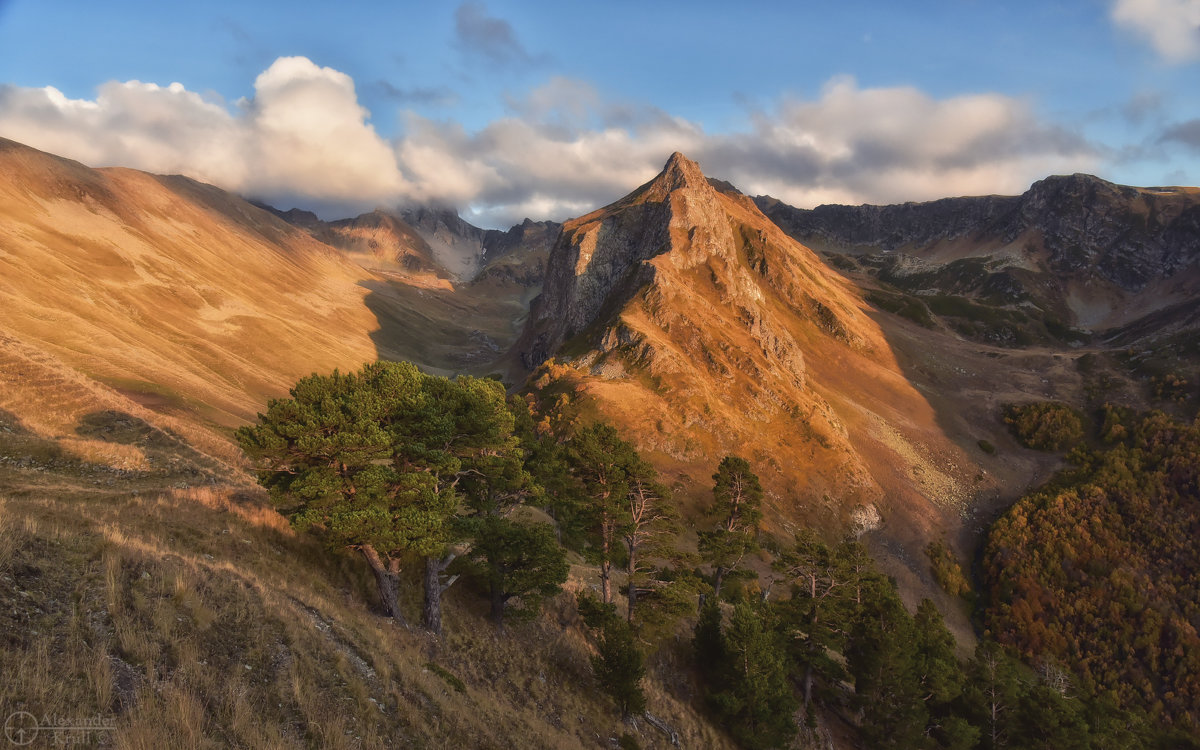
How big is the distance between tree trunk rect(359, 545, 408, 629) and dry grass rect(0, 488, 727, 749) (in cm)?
91

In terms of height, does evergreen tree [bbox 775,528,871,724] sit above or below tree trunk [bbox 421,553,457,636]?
below

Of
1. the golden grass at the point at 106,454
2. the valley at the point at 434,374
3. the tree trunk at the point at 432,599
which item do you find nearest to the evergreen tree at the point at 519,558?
the tree trunk at the point at 432,599

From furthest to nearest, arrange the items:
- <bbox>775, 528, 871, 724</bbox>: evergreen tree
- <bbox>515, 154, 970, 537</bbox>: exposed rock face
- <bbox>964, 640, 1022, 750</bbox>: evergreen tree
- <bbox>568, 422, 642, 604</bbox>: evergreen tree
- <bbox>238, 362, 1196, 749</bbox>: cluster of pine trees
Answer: <bbox>515, 154, 970, 537</bbox>: exposed rock face, <bbox>964, 640, 1022, 750</bbox>: evergreen tree, <bbox>775, 528, 871, 724</bbox>: evergreen tree, <bbox>568, 422, 642, 604</bbox>: evergreen tree, <bbox>238, 362, 1196, 749</bbox>: cluster of pine trees

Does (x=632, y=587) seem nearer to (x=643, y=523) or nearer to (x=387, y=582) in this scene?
(x=643, y=523)

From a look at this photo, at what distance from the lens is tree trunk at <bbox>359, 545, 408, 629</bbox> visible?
22.7 metres

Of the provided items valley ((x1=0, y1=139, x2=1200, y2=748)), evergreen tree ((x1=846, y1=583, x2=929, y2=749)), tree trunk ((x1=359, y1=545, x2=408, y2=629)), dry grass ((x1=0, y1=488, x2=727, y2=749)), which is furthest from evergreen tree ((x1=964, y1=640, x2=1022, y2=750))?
Answer: tree trunk ((x1=359, y1=545, x2=408, y2=629))

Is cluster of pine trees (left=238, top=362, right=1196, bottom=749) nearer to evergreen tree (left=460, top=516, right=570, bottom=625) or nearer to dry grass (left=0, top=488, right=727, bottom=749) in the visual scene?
evergreen tree (left=460, top=516, right=570, bottom=625)

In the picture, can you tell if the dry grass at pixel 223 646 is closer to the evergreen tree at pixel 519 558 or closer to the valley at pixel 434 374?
the valley at pixel 434 374

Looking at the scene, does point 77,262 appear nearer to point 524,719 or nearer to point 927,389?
point 524,719

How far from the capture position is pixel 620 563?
31984mm

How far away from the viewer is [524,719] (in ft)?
67.0

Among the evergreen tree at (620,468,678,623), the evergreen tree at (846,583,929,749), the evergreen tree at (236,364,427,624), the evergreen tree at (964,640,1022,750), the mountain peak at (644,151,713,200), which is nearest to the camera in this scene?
the evergreen tree at (236,364,427,624)

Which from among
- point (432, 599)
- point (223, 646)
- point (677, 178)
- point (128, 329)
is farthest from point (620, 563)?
point (677, 178)

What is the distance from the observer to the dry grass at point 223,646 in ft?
28.3
